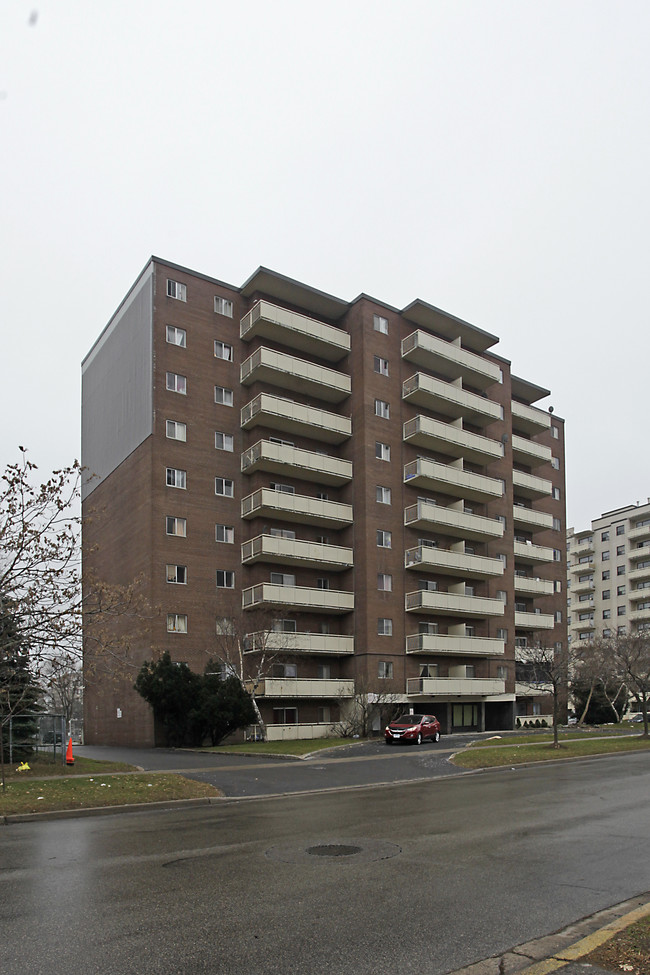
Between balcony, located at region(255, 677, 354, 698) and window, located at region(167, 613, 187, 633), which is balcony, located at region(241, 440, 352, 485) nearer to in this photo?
window, located at region(167, 613, 187, 633)

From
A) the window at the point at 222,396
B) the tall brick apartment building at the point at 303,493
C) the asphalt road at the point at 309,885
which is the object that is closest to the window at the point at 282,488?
the tall brick apartment building at the point at 303,493

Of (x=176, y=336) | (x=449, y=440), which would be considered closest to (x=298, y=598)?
(x=449, y=440)

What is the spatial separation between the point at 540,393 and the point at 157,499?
36087mm

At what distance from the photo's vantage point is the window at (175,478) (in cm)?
4234

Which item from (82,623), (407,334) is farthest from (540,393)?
(82,623)

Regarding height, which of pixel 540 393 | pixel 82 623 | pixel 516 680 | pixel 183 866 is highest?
pixel 540 393

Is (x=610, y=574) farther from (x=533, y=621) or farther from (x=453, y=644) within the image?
(x=453, y=644)

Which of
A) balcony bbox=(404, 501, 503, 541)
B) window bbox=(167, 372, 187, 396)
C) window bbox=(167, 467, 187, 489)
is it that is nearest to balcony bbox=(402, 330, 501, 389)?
balcony bbox=(404, 501, 503, 541)

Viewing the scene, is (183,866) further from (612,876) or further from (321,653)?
(321,653)

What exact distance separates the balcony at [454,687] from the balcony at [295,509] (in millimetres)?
10126

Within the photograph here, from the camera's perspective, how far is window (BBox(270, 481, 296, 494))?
46.0 meters

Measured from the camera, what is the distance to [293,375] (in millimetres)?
46188

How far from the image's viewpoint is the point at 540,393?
65.0 meters

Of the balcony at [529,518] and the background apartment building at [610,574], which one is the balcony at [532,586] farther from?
the background apartment building at [610,574]
